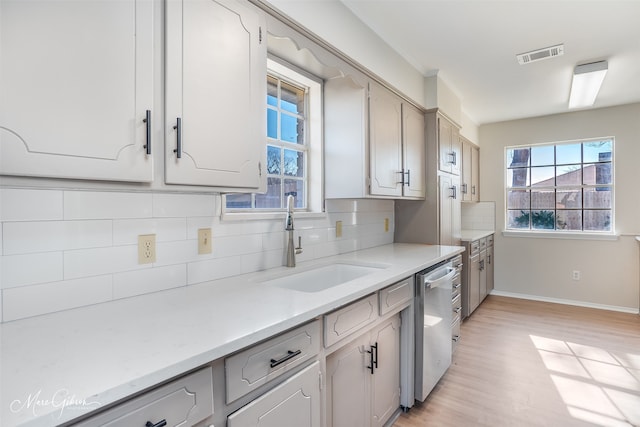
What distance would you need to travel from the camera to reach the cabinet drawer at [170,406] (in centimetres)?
69

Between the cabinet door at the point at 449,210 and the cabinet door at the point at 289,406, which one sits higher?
the cabinet door at the point at 449,210

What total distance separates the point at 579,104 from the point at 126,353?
496 cm

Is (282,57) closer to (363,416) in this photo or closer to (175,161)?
(175,161)

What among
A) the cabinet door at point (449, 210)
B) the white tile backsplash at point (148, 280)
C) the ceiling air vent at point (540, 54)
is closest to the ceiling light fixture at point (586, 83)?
the ceiling air vent at point (540, 54)

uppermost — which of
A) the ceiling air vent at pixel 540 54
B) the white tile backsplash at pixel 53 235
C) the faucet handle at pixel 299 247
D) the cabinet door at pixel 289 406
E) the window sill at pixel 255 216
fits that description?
the ceiling air vent at pixel 540 54

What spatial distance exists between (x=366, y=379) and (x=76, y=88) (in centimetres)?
162

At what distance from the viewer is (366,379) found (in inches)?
65.0

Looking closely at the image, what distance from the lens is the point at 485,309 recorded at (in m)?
4.21

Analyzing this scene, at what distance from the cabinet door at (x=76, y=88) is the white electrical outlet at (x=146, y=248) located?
0.39 m

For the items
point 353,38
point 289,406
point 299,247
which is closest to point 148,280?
point 289,406

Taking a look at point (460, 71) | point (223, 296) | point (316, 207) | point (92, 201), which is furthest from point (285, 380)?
point (460, 71)

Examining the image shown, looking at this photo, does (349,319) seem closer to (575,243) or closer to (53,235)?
(53,235)

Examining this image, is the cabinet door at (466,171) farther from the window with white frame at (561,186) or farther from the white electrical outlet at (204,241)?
the white electrical outlet at (204,241)

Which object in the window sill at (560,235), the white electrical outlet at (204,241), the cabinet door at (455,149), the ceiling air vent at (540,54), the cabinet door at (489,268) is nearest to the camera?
the white electrical outlet at (204,241)
